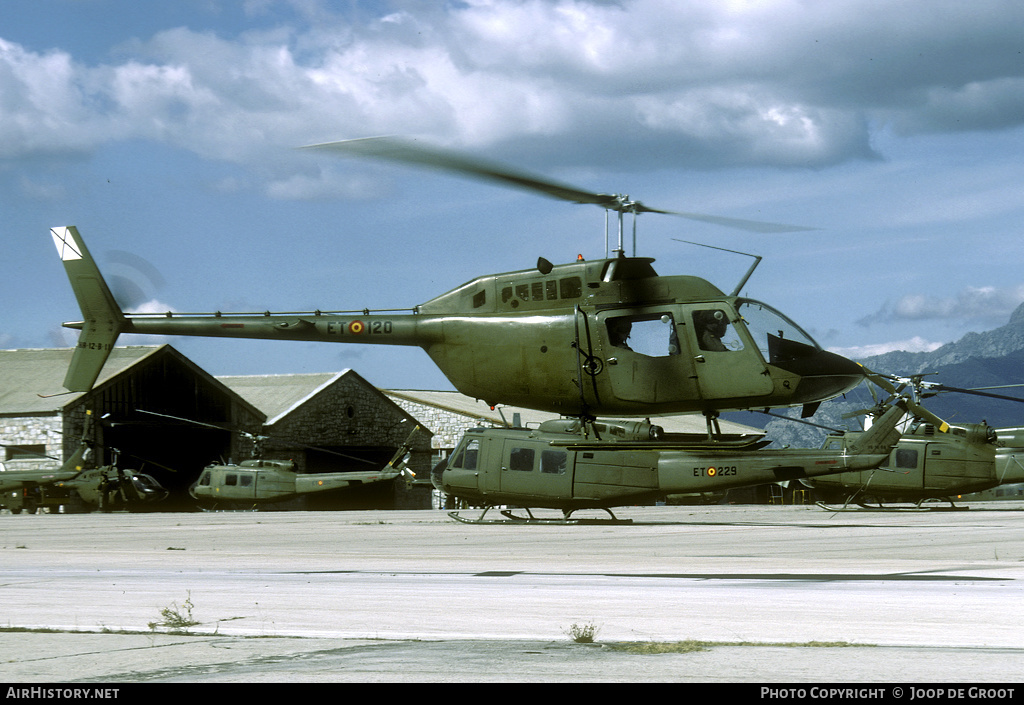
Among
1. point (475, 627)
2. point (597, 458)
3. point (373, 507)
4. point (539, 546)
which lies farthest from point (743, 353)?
point (373, 507)

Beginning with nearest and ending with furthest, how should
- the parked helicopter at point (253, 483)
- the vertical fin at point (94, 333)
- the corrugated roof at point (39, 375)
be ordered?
the vertical fin at point (94, 333), the parked helicopter at point (253, 483), the corrugated roof at point (39, 375)

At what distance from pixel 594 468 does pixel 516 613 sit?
17686 mm

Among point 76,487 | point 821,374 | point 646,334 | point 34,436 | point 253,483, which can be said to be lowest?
point 76,487

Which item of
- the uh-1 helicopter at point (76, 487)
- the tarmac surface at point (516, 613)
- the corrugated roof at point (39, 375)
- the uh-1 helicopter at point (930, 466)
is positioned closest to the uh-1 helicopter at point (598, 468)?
the tarmac surface at point (516, 613)

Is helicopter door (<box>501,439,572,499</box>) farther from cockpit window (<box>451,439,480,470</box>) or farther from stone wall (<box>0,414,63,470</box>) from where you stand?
stone wall (<box>0,414,63,470</box>)

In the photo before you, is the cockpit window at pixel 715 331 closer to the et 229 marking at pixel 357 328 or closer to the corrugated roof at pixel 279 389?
the et 229 marking at pixel 357 328

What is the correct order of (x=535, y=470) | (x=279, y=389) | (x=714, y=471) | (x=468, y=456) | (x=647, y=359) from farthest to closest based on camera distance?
(x=279, y=389) < (x=468, y=456) < (x=535, y=470) < (x=714, y=471) < (x=647, y=359)

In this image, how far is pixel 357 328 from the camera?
831 inches

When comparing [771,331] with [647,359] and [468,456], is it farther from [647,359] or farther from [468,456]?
[468,456]

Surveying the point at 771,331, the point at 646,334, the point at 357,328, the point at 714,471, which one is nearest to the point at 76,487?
the point at 357,328

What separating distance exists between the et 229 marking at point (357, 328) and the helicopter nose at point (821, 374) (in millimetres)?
7150

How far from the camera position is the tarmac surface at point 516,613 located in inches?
229

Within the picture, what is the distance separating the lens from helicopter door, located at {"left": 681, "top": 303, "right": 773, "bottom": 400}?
1909 cm

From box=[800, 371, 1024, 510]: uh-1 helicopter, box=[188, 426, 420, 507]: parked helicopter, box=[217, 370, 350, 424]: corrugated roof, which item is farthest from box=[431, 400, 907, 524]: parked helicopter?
box=[217, 370, 350, 424]: corrugated roof
